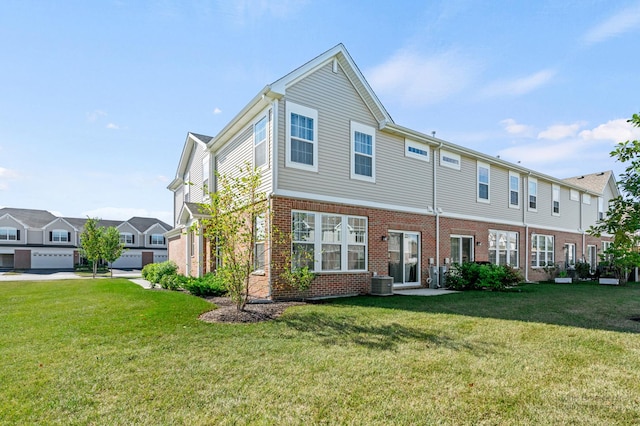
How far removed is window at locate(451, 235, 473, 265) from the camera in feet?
51.6

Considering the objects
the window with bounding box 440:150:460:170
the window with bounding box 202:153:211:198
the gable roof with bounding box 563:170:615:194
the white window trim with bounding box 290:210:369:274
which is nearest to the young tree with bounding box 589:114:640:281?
the white window trim with bounding box 290:210:369:274

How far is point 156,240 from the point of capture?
52.7m

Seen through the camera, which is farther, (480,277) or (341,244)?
(480,277)

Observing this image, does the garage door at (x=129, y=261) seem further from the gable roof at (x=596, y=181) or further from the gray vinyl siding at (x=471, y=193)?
the gable roof at (x=596, y=181)

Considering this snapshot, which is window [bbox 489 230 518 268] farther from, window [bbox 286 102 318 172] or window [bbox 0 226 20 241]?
window [bbox 0 226 20 241]

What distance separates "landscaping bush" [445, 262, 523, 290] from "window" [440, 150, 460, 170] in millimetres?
4363

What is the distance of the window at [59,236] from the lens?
47344 millimetres

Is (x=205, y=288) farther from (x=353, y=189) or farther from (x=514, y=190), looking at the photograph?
(x=514, y=190)

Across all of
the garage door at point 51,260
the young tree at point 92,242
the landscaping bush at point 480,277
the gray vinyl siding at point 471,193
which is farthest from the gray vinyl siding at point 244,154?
the garage door at point 51,260

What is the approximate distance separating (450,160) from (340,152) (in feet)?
20.7

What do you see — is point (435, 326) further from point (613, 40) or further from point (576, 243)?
point (576, 243)

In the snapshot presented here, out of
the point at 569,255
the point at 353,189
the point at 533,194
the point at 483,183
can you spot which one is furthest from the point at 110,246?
the point at 569,255

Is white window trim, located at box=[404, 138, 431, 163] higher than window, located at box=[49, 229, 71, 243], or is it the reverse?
white window trim, located at box=[404, 138, 431, 163]

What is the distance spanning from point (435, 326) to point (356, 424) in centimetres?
422
